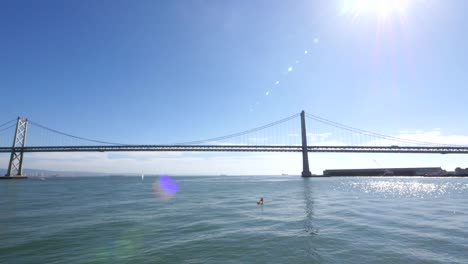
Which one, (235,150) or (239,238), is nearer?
(239,238)

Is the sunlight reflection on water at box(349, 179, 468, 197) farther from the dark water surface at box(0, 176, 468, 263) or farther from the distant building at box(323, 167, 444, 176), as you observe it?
the distant building at box(323, 167, 444, 176)

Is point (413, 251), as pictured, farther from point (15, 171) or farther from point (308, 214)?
point (15, 171)

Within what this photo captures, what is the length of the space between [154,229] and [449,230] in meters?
13.1

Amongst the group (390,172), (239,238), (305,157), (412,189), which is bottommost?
(412,189)

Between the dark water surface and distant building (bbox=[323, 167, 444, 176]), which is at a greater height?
distant building (bbox=[323, 167, 444, 176])

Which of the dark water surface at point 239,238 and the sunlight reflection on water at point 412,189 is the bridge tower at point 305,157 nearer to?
the sunlight reflection on water at point 412,189

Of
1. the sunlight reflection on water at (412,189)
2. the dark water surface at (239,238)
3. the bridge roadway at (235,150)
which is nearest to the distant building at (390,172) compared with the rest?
the bridge roadway at (235,150)

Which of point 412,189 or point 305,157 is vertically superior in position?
point 305,157

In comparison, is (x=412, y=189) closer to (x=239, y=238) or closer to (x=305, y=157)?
(x=239, y=238)

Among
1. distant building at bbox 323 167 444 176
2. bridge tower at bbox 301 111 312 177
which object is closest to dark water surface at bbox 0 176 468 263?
bridge tower at bbox 301 111 312 177

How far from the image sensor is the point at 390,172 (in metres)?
97.6

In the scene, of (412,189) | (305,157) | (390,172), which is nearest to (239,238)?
(412,189)

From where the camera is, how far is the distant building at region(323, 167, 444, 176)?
9631cm

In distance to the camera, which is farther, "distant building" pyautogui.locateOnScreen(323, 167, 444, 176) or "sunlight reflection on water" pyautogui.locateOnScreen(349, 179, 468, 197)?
"distant building" pyautogui.locateOnScreen(323, 167, 444, 176)
